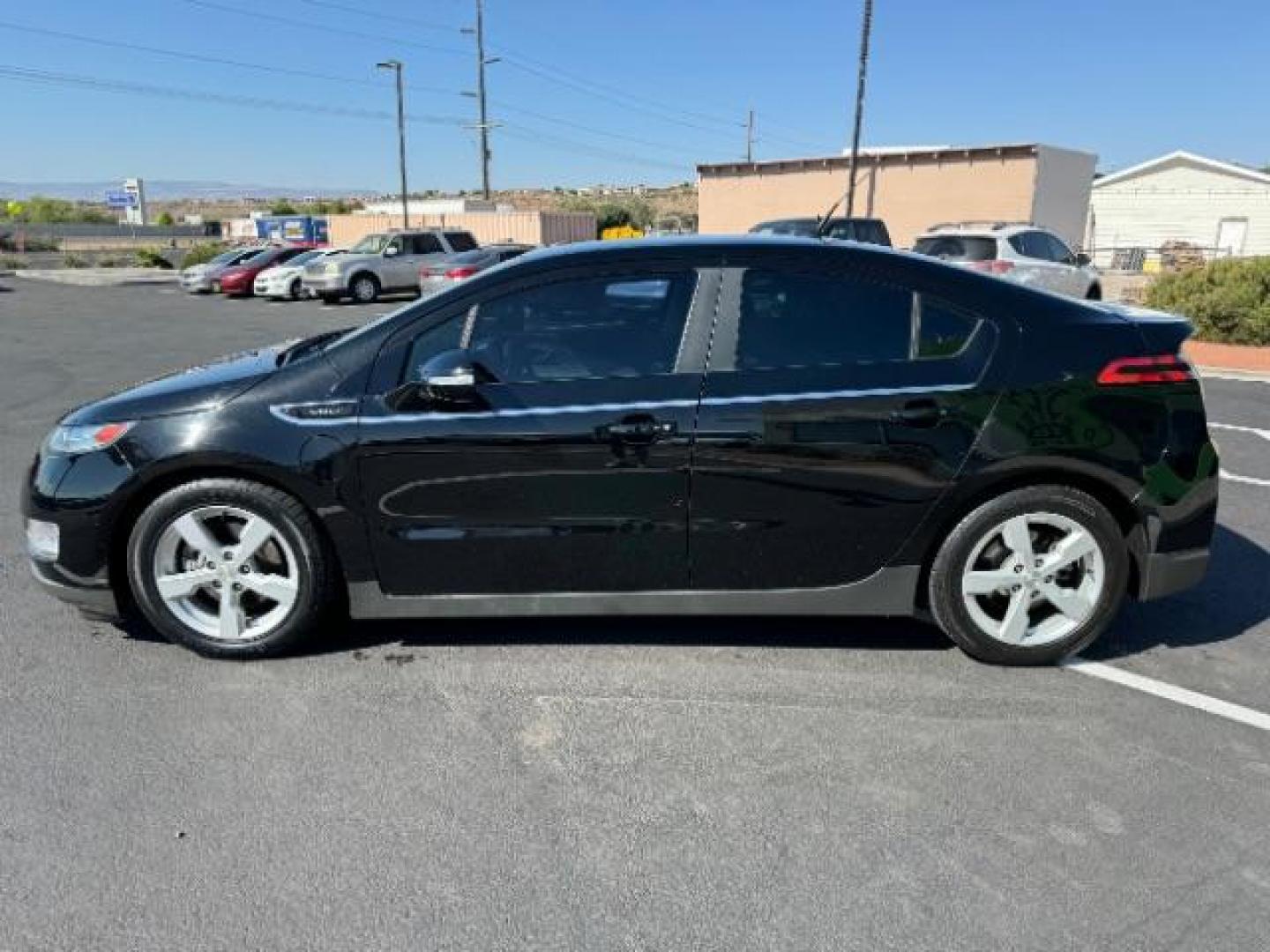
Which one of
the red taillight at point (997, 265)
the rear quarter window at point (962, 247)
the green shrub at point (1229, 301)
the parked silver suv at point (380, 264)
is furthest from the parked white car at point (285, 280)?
the green shrub at point (1229, 301)

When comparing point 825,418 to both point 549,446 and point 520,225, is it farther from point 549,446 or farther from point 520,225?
point 520,225

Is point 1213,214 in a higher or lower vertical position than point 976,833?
higher

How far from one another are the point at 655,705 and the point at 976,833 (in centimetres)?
114

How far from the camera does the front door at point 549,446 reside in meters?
3.34

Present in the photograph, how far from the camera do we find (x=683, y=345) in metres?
3.42

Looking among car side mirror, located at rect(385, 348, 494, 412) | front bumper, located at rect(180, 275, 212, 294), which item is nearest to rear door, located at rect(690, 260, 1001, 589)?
car side mirror, located at rect(385, 348, 494, 412)

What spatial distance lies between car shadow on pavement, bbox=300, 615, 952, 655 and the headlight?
108cm

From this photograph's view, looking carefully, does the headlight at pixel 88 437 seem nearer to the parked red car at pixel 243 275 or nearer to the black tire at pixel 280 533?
the black tire at pixel 280 533

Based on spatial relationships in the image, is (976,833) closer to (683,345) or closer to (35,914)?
(683,345)

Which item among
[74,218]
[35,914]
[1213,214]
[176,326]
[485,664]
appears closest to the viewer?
[35,914]

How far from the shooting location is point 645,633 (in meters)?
3.87

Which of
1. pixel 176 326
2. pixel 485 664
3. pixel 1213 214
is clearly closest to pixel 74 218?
pixel 176 326

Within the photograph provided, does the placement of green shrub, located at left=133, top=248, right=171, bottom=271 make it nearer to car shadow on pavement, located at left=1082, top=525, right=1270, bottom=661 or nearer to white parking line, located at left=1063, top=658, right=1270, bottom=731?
car shadow on pavement, located at left=1082, top=525, right=1270, bottom=661

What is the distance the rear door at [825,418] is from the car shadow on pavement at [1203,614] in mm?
1140
